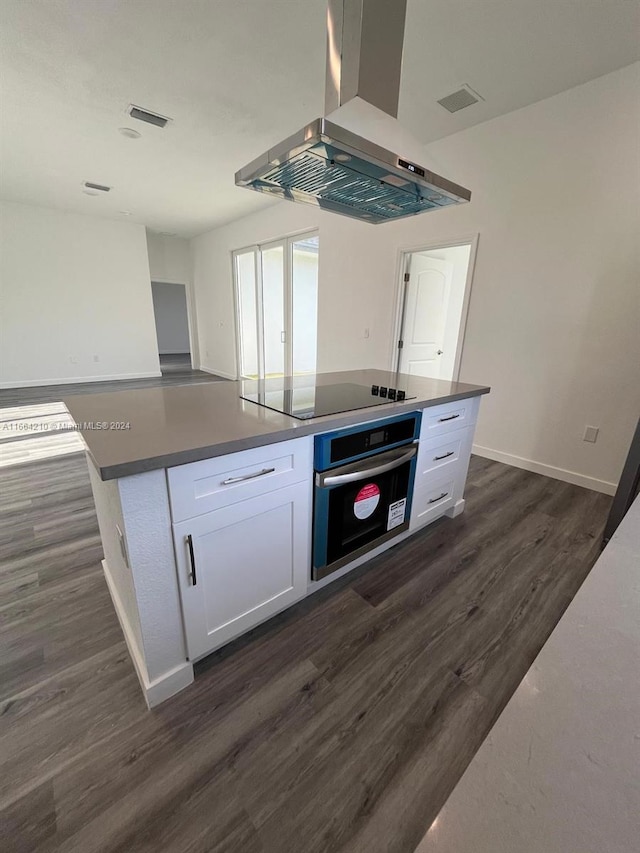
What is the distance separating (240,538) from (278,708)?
23.5 inches

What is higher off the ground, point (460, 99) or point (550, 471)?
point (460, 99)

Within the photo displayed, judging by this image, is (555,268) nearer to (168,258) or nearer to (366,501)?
(366,501)

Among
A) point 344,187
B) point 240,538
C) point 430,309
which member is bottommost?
point 240,538

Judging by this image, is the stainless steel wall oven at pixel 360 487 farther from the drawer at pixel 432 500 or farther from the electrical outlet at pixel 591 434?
the electrical outlet at pixel 591 434

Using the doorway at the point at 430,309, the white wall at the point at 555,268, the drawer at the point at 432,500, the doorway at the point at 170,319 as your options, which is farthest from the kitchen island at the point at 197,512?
the doorway at the point at 170,319

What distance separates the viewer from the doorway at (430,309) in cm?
379

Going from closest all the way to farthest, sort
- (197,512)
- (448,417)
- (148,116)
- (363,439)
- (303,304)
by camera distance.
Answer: (197,512) < (363,439) < (448,417) < (148,116) < (303,304)

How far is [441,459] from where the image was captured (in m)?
2.05

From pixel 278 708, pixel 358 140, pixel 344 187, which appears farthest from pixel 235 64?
pixel 278 708

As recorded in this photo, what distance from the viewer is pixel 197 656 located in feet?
4.13

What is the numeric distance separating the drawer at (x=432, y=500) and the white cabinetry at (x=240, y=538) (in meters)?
0.78

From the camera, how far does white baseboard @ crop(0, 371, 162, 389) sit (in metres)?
5.88

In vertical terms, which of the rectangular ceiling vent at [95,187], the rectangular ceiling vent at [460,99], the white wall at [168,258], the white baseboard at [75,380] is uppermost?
the rectangular ceiling vent at [460,99]

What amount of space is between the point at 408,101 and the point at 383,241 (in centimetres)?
129
